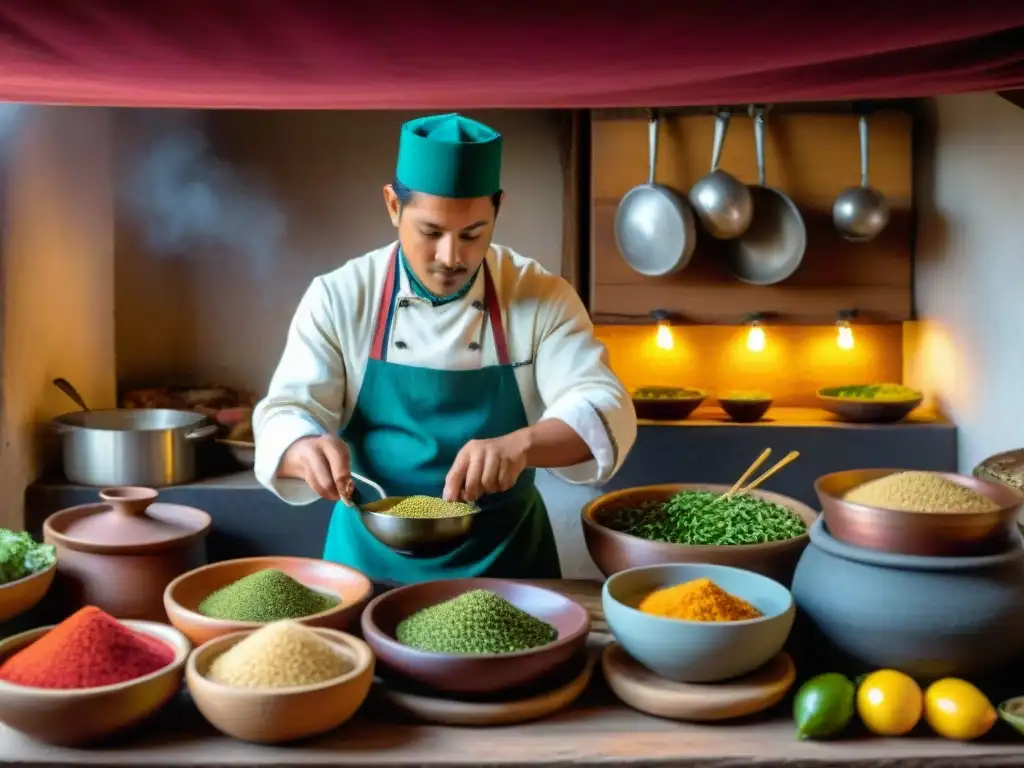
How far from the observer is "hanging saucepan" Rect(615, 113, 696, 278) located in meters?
3.70

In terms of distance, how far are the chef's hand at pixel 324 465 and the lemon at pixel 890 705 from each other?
2.96 feet

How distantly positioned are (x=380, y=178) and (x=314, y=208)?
29cm

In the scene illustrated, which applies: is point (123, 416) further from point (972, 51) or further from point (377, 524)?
point (972, 51)

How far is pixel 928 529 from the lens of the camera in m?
1.35

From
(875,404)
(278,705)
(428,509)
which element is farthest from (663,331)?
(278,705)

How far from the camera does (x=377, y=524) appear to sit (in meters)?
1.69

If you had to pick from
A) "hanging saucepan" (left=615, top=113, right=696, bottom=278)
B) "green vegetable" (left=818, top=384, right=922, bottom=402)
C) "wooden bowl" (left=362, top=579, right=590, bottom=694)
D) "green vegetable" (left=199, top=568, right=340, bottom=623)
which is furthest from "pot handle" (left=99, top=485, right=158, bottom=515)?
"green vegetable" (left=818, top=384, right=922, bottom=402)

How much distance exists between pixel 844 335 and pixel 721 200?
0.79 meters

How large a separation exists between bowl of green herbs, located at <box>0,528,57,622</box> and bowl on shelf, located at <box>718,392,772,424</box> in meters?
2.59

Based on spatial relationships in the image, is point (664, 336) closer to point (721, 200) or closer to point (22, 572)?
point (721, 200)

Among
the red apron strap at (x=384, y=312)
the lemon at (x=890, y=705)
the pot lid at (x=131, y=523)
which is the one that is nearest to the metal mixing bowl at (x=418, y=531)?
the pot lid at (x=131, y=523)

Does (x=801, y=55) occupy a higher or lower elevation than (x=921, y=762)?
higher

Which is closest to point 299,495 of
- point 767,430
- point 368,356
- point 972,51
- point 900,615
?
point 368,356

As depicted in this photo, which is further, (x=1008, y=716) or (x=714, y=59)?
(x=714, y=59)
